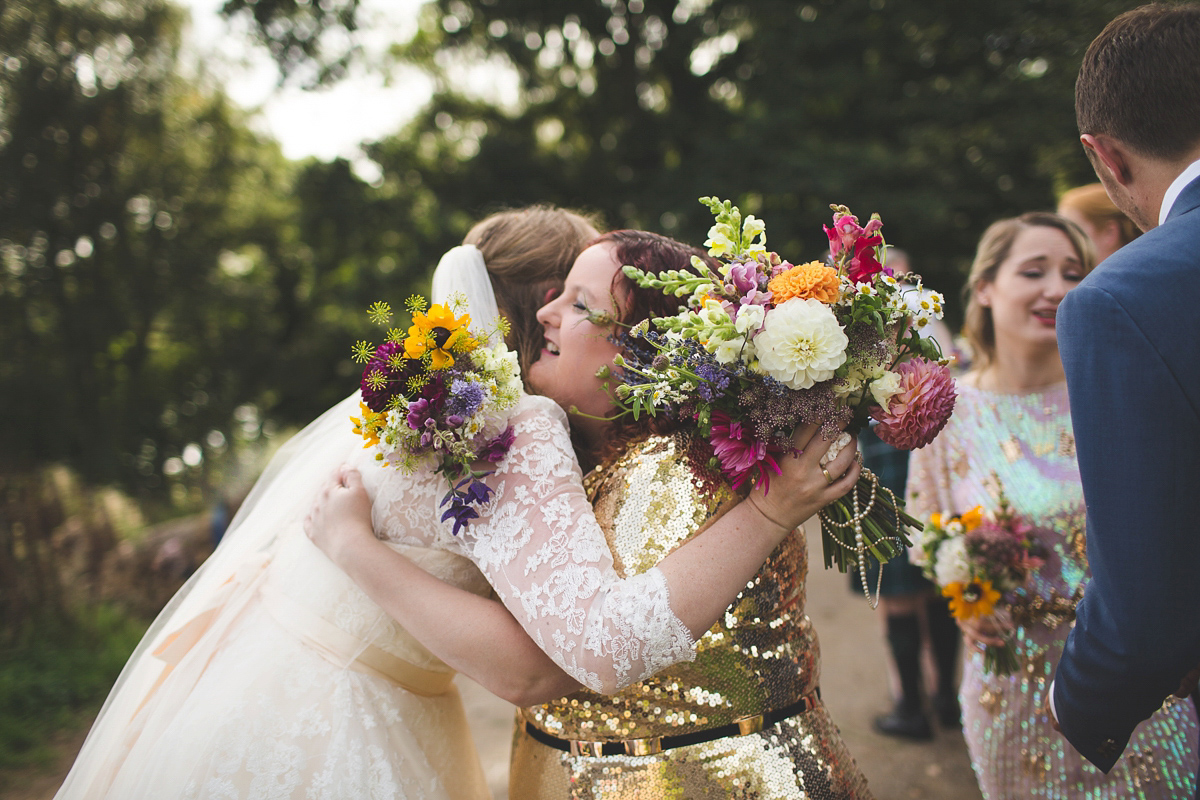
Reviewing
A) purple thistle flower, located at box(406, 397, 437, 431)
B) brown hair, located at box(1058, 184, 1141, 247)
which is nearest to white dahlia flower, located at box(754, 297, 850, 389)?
purple thistle flower, located at box(406, 397, 437, 431)

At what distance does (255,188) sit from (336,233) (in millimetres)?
1670

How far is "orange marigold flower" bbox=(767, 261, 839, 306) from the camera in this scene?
1.57 meters

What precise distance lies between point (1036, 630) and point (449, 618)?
7.35 feet

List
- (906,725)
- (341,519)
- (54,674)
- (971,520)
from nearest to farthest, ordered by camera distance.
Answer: (341,519), (971,520), (906,725), (54,674)

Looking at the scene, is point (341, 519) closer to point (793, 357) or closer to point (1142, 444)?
point (793, 357)

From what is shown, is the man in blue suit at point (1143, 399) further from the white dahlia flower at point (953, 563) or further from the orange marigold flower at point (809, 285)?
the white dahlia flower at point (953, 563)

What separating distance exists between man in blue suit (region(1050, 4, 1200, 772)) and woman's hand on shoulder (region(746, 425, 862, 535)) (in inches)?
18.6

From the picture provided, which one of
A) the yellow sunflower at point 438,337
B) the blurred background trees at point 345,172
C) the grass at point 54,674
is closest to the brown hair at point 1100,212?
the yellow sunflower at point 438,337

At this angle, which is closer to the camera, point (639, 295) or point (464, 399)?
point (464, 399)

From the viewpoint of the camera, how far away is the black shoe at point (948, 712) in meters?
4.70

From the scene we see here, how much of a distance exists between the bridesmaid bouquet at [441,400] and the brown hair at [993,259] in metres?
2.53

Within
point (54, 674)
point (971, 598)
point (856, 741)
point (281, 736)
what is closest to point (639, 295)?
point (281, 736)

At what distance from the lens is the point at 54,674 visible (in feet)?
19.2

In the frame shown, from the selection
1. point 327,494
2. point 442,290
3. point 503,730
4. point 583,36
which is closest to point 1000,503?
point 442,290
